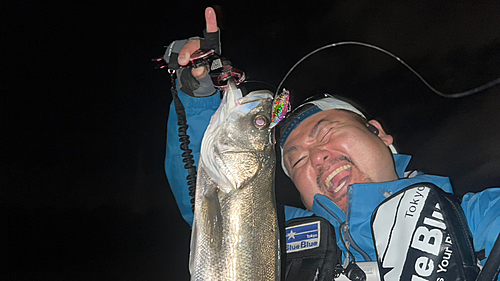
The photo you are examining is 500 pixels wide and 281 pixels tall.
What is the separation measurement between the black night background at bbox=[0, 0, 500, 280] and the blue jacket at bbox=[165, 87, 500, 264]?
2687 millimetres

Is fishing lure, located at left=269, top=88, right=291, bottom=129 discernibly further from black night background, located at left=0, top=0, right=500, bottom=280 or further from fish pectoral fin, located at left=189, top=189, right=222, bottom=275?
black night background, located at left=0, top=0, right=500, bottom=280

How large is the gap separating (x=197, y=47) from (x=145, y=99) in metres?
3.33

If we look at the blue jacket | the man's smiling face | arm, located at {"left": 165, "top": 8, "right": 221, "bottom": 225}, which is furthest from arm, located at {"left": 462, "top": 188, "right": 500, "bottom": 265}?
arm, located at {"left": 165, "top": 8, "right": 221, "bottom": 225}

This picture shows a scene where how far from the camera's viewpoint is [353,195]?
6.25 feet

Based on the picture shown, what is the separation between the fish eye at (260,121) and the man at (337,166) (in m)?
0.45

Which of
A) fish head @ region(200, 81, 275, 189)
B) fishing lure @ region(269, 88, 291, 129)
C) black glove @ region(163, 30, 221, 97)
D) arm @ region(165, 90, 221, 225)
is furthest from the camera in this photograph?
arm @ region(165, 90, 221, 225)

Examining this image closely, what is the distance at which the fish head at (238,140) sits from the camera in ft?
4.38

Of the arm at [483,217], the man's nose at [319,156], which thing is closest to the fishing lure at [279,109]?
the man's nose at [319,156]

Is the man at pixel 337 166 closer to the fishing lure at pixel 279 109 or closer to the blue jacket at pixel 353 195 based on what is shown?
the blue jacket at pixel 353 195

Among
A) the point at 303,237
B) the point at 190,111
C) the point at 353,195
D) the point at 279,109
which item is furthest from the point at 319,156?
the point at 190,111

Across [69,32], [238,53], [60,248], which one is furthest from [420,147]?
[60,248]

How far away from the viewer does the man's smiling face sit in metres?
2.08

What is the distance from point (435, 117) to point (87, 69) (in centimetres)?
513

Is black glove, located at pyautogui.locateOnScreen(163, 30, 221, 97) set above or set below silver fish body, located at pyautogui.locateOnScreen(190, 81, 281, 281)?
above
